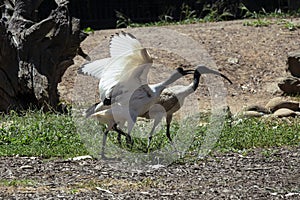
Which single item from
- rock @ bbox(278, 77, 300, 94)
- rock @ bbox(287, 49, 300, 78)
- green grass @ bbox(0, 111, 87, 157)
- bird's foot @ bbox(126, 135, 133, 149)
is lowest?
rock @ bbox(278, 77, 300, 94)

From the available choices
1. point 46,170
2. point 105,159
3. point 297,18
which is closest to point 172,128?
point 105,159

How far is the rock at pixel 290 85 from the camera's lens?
1273 centimetres

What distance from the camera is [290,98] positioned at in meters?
12.6

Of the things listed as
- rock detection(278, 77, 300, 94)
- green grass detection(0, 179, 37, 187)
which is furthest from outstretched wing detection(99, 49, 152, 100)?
Answer: rock detection(278, 77, 300, 94)

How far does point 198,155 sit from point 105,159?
0.93 meters

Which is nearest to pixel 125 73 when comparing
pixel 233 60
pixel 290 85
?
pixel 290 85

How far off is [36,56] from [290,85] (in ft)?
13.8

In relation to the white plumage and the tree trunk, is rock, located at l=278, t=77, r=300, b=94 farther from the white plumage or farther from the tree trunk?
the white plumage

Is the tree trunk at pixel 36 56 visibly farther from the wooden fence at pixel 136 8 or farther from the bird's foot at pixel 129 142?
the wooden fence at pixel 136 8

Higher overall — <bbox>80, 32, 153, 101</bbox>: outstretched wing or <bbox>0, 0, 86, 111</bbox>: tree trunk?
<bbox>80, 32, 153, 101</bbox>: outstretched wing

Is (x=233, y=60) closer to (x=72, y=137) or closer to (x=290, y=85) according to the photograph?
(x=290, y=85)

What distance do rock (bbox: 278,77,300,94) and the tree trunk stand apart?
3585mm

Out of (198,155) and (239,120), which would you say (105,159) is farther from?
(239,120)

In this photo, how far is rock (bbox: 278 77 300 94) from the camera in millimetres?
12734
